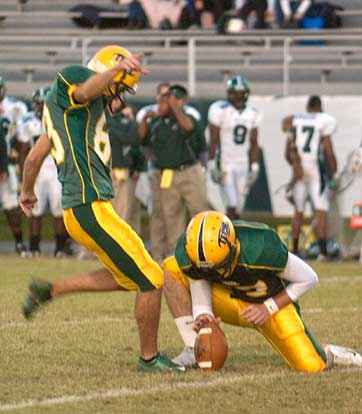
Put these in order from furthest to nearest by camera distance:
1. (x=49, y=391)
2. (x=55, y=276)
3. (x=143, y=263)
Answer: (x=55, y=276) → (x=143, y=263) → (x=49, y=391)

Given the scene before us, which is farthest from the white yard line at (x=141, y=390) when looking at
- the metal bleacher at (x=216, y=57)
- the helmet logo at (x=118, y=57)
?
the metal bleacher at (x=216, y=57)

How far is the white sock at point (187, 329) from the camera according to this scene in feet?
23.8

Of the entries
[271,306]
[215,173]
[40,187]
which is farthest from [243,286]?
[40,187]

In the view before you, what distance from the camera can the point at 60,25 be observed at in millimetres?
22000

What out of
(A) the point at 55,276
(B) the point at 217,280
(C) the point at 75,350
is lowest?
(A) the point at 55,276

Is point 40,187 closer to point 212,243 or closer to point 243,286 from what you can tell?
point 243,286

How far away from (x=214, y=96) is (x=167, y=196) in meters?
3.79

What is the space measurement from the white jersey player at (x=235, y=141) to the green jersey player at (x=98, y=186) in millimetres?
7619

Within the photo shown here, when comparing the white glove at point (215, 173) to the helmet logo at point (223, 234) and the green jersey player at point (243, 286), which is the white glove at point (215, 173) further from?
the helmet logo at point (223, 234)

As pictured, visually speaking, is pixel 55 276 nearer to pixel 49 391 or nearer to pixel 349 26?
pixel 49 391

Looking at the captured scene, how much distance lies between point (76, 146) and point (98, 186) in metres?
0.22

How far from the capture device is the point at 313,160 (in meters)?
14.6

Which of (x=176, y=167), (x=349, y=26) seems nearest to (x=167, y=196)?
(x=176, y=167)

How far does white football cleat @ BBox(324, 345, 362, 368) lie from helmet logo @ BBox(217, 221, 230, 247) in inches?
33.4
